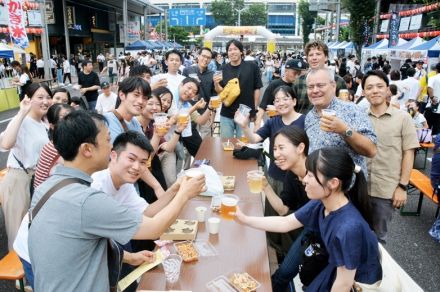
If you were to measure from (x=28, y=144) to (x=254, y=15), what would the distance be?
223 feet

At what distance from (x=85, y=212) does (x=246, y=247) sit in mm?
1167

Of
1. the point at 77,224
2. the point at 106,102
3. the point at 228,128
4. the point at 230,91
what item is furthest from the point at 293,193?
the point at 106,102

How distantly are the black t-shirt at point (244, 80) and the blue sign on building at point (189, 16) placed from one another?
124 ft

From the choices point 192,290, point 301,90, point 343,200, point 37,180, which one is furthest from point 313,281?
point 301,90

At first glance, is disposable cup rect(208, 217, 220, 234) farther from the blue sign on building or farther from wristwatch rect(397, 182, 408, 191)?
the blue sign on building

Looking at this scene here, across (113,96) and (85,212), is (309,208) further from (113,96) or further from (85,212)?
(113,96)

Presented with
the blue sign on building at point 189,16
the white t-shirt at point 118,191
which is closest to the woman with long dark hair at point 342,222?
the white t-shirt at point 118,191

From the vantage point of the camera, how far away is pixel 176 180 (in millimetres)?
3180

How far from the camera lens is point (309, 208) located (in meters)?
2.36

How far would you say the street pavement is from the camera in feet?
11.8

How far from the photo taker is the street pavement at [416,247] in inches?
142

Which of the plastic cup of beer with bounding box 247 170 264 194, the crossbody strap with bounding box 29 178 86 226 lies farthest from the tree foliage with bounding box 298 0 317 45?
the crossbody strap with bounding box 29 178 86 226

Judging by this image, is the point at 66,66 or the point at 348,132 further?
the point at 66,66

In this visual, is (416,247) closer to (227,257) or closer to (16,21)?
(227,257)
